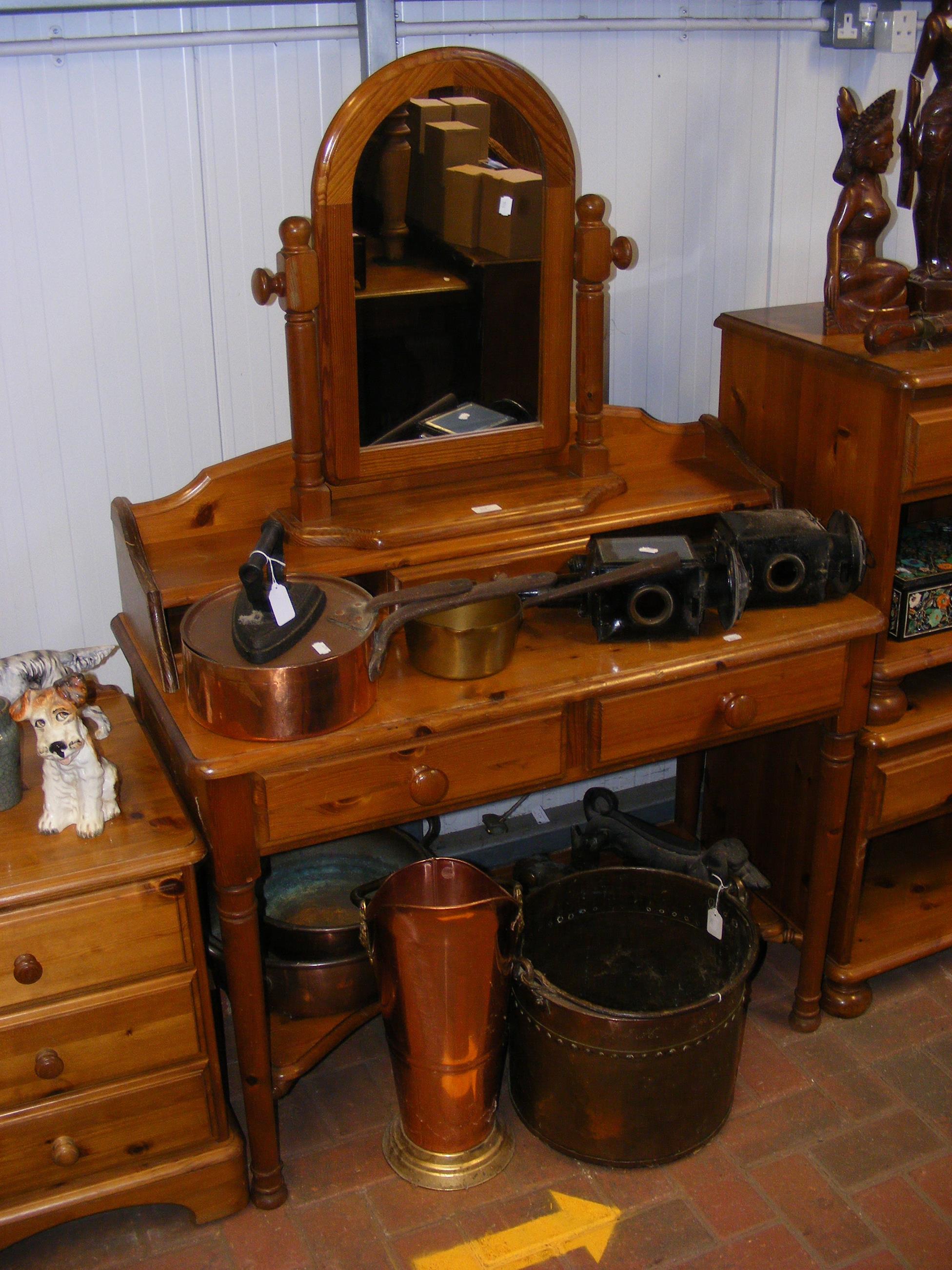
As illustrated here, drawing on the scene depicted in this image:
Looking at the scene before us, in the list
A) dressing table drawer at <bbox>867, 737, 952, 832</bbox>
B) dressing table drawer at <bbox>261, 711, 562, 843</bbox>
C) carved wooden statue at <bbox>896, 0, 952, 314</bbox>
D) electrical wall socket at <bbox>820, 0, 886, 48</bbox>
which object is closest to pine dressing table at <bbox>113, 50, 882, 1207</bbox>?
dressing table drawer at <bbox>261, 711, 562, 843</bbox>

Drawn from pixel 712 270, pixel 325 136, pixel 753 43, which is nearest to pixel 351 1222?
pixel 325 136

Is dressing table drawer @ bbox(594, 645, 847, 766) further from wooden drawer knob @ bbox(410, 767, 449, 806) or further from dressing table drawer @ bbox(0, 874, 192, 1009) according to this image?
dressing table drawer @ bbox(0, 874, 192, 1009)

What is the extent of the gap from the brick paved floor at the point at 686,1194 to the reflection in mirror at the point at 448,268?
1354 millimetres

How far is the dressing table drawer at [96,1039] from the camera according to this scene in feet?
6.38

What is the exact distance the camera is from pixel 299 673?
185 cm

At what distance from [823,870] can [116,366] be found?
1.69m

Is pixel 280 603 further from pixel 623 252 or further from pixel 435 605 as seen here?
pixel 623 252

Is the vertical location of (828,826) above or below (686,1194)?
above

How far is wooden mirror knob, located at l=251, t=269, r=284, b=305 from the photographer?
6.73ft

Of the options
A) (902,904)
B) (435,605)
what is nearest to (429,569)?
(435,605)

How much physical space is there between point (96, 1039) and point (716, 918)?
3.84 ft

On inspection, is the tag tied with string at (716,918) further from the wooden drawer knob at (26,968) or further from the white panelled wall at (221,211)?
the wooden drawer knob at (26,968)

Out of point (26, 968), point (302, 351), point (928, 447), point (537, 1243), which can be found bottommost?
point (537, 1243)

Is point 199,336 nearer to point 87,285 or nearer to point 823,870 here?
point 87,285
